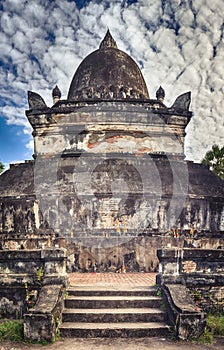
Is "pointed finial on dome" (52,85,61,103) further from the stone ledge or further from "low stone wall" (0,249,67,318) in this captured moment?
the stone ledge

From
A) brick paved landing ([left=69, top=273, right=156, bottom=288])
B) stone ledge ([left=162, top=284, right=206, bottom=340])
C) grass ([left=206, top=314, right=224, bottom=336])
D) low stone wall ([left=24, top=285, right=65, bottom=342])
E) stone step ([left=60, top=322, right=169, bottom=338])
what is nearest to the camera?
low stone wall ([left=24, top=285, right=65, bottom=342])

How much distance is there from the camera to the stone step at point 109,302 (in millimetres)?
7645

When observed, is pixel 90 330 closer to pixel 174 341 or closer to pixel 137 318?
pixel 137 318

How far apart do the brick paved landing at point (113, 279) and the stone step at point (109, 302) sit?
2.96 ft

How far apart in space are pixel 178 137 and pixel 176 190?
402cm

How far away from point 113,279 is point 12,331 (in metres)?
3.85

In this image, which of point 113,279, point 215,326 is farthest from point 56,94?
point 215,326

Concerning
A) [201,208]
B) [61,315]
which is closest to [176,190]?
[201,208]

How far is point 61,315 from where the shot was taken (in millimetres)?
7211

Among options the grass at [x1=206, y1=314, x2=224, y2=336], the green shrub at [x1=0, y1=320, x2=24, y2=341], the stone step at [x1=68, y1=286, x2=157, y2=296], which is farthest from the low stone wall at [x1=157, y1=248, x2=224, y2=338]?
the green shrub at [x1=0, y1=320, x2=24, y2=341]

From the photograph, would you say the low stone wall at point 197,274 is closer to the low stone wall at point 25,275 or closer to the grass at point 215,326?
the grass at point 215,326

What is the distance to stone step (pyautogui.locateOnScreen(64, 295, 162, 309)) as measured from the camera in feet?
25.1

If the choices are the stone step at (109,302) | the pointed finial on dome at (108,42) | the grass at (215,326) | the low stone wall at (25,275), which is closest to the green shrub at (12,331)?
the low stone wall at (25,275)

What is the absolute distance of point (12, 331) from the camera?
6.75m
